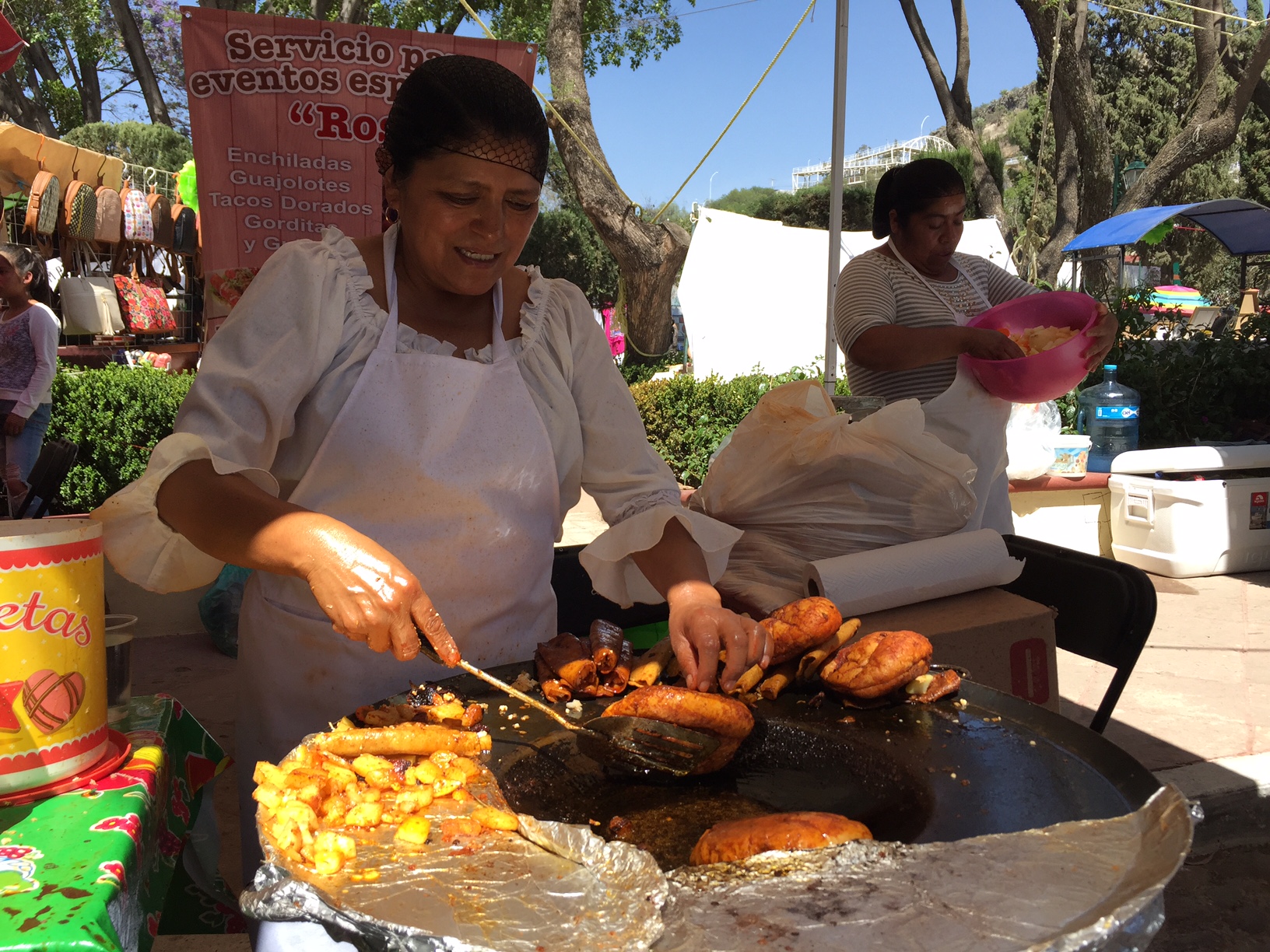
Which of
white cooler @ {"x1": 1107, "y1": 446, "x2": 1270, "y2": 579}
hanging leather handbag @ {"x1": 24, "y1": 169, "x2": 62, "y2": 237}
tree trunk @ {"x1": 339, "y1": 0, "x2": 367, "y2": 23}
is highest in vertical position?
tree trunk @ {"x1": 339, "y1": 0, "x2": 367, "y2": 23}

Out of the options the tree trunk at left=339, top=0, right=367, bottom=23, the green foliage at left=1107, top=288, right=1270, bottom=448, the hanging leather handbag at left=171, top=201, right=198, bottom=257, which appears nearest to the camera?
the green foliage at left=1107, top=288, right=1270, bottom=448

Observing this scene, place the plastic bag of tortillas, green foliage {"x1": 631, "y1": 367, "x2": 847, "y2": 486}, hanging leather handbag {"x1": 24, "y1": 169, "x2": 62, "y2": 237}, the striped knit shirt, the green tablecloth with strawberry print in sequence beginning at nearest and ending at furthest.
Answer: the green tablecloth with strawberry print
the plastic bag of tortillas
the striped knit shirt
green foliage {"x1": 631, "y1": 367, "x2": 847, "y2": 486}
hanging leather handbag {"x1": 24, "y1": 169, "x2": 62, "y2": 237}

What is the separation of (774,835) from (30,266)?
6389mm

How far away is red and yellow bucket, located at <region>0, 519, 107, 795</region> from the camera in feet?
3.30

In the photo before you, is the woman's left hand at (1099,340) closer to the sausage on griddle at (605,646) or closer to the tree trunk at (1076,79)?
the sausage on griddle at (605,646)

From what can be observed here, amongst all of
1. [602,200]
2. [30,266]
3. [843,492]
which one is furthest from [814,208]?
[843,492]

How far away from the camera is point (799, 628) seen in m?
1.78

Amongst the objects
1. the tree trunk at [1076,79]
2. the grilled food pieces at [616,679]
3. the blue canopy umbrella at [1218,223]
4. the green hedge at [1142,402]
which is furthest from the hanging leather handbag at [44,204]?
the tree trunk at [1076,79]

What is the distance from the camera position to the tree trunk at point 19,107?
2136cm

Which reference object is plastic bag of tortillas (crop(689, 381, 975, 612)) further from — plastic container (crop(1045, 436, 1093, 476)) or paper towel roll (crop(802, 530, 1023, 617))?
plastic container (crop(1045, 436, 1093, 476))

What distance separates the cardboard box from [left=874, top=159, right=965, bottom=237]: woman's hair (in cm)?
161

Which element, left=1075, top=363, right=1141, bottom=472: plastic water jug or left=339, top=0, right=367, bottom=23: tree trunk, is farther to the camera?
left=339, top=0, right=367, bottom=23: tree trunk

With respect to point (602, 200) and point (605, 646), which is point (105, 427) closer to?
point (602, 200)

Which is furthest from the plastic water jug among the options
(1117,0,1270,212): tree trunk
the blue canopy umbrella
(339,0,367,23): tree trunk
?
(339,0,367,23): tree trunk
